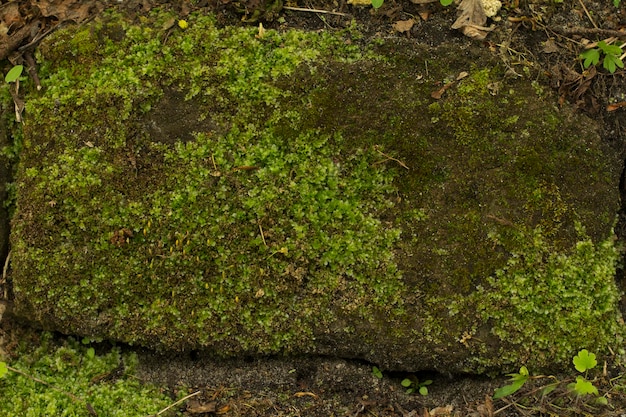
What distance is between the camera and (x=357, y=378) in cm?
341

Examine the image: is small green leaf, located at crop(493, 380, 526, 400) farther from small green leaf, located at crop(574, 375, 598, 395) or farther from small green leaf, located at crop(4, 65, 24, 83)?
small green leaf, located at crop(4, 65, 24, 83)

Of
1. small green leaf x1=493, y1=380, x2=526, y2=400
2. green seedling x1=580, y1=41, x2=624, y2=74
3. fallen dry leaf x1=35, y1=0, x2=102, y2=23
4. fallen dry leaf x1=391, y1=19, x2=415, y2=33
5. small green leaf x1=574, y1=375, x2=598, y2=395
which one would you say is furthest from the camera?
fallen dry leaf x1=35, y1=0, x2=102, y2=23

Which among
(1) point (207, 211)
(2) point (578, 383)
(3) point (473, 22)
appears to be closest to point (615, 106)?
(3) point (473, 22)

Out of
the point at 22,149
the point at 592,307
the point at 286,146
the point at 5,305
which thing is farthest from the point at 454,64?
the point at 5,305

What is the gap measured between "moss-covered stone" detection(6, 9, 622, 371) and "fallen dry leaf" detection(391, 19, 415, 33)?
0.15 metres

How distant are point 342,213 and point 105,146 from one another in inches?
60.8

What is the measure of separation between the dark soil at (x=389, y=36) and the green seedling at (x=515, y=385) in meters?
0.08

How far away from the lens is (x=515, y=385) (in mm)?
3158

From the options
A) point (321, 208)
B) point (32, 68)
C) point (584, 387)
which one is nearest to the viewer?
point (584, 387)

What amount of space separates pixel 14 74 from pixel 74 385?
205 cm

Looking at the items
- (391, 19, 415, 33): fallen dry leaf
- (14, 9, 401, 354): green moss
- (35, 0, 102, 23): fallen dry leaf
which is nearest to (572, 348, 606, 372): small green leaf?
(14, 9, 401, 354): green moss

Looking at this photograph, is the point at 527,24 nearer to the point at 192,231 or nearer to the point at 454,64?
the point at 454,64

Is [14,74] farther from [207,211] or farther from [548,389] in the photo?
[548,389]

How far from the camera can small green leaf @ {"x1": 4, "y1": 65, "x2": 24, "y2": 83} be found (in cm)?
354
